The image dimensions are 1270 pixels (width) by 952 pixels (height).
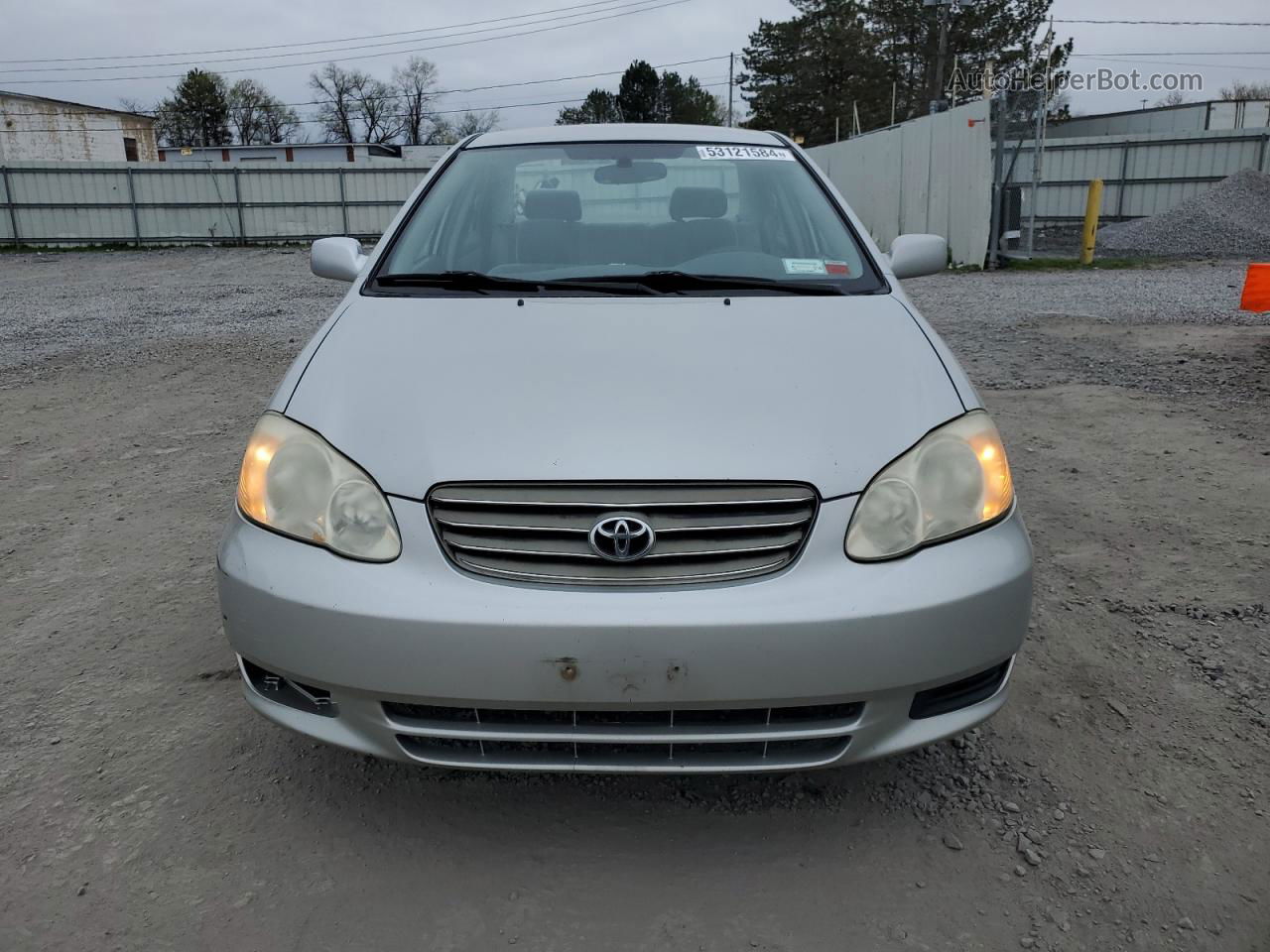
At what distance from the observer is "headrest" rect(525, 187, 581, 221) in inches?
124

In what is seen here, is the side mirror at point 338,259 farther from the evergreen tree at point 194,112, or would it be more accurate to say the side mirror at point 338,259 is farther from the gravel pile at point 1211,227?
the evergreen tree at point 194,112

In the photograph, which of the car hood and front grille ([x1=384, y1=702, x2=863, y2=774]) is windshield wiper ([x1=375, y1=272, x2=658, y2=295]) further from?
front grille ([x1=384, y1=702, x2=863, y2=774])

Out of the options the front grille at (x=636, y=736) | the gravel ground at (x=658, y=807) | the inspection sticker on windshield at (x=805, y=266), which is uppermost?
the inspection sticker on windshield at (x=805, y=266)

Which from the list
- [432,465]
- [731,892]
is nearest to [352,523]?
[432,465]

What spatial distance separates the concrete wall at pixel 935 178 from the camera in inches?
560

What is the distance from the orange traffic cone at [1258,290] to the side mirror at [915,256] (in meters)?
7.83

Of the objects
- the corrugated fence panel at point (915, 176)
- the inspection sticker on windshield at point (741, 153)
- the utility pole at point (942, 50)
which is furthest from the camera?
the utility pole at point (942, 50)

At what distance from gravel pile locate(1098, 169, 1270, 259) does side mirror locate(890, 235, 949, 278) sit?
53.8 feet

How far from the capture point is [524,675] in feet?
5.74

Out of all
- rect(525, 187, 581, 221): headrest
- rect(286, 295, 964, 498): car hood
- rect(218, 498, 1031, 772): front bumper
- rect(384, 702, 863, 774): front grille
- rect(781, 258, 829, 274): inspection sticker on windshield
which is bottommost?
rect(384, 702, 863, 774): front grille

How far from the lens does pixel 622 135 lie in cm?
345

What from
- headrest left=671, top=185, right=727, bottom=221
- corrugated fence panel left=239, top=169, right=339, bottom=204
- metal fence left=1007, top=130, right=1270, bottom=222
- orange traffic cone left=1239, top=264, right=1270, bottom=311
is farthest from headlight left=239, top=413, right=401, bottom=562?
corrugated fence panel left=239, top=169, right=339, bottom=204

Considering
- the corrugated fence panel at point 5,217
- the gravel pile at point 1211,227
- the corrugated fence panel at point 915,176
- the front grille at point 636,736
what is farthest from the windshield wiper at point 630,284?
the corrugated fence panel at point 5,217

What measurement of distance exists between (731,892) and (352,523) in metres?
1.04
